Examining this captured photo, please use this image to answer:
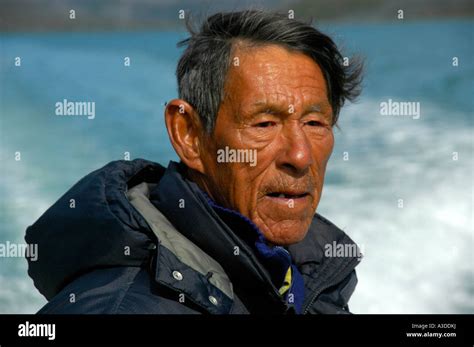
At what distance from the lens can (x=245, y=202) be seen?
2477 millimetres

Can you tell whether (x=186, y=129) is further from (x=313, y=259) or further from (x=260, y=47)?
(x=313, y=259)

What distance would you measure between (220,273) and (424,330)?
99cm

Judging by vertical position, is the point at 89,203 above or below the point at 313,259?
above

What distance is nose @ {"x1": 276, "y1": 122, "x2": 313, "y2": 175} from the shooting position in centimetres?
242

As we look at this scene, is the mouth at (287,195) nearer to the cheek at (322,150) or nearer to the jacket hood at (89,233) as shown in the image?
the cheek at (322,150)

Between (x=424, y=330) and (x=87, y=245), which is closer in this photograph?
(x=87, y=245)

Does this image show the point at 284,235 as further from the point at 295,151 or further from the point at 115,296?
the point at 115,296

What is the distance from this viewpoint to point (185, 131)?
2561 mm

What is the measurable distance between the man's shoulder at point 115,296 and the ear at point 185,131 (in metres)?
0.57

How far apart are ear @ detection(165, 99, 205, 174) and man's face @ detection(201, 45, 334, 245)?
0.13 feet

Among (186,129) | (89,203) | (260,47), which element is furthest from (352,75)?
(89,203)

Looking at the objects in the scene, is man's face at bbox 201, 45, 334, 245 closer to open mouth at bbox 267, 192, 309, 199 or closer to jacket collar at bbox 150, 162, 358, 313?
open mouth at bbox 267, 192, 309, 199
